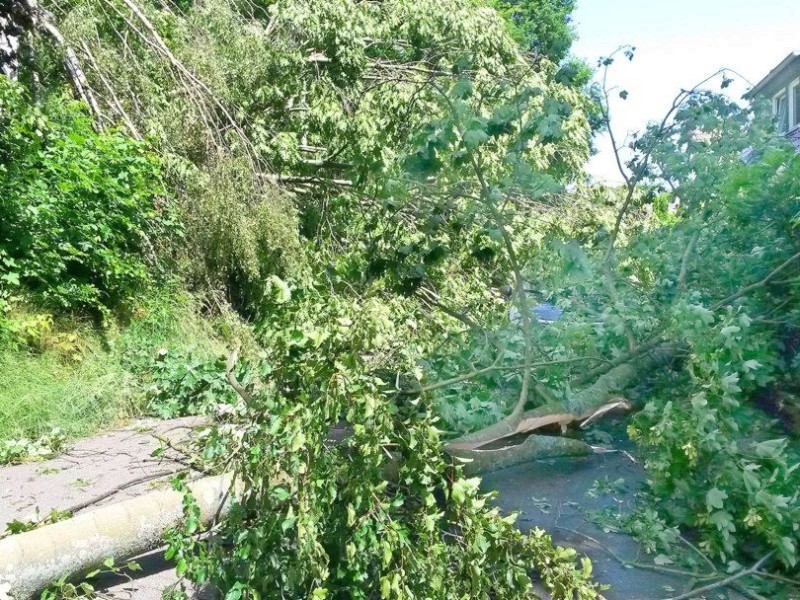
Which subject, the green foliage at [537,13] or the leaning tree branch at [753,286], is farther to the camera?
the green foliage at [537,13]

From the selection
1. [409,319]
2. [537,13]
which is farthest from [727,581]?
[537,13]

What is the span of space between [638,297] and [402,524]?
2166 mm

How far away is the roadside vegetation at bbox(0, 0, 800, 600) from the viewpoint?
123 inches

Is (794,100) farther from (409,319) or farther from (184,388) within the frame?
(409,319)

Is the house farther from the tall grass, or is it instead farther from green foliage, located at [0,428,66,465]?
green foliage, located at [0,428,66,465]

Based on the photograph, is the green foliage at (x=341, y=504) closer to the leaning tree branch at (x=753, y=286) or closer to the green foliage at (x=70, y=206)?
the leaning tree branch at (x=753, y=286)

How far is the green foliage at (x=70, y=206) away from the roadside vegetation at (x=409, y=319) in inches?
1.0

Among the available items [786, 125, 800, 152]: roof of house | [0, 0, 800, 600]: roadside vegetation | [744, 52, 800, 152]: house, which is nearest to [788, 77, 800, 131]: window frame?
[744, 52, 800, 152]: house

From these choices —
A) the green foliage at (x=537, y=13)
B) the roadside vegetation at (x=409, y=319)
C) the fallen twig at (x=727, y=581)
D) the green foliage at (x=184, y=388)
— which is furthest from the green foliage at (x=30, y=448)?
the green foliage at (x=537, y=13)

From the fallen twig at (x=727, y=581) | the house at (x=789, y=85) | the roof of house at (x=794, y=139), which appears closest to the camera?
the fallen twig at (x=727, y=581)

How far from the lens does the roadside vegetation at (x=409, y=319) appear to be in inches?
123

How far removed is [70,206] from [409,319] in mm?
4060

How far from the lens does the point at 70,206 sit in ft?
22.1

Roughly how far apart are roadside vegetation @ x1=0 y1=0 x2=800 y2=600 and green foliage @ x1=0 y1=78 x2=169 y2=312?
0.08ft
